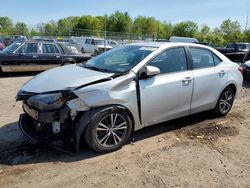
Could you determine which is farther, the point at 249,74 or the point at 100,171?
the point at 249,74

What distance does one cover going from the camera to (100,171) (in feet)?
12.5

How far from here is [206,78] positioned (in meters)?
5.45

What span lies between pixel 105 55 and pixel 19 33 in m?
30.2

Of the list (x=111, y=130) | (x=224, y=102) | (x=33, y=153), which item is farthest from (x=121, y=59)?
(x=224, y=102)

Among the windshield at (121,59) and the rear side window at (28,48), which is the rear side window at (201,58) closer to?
the windshield at (121,59)

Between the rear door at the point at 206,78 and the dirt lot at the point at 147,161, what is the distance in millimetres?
506

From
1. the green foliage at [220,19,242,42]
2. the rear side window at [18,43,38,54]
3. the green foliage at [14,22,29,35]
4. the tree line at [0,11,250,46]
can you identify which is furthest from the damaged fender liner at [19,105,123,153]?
the green foliage at [220,19,242,42]

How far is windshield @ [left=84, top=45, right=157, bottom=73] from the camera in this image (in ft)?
15.3

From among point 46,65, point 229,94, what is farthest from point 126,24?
point 229,94

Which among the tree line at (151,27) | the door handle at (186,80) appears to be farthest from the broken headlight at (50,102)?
the tree line at (151,27)

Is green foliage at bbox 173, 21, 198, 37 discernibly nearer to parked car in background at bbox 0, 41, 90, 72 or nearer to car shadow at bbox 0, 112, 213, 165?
parked car in background at bbox 0, 41, 90, 72

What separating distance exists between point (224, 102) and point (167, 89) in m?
1.95

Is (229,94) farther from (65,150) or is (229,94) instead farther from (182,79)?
(65,150)

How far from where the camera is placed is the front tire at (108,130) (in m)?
4.07
